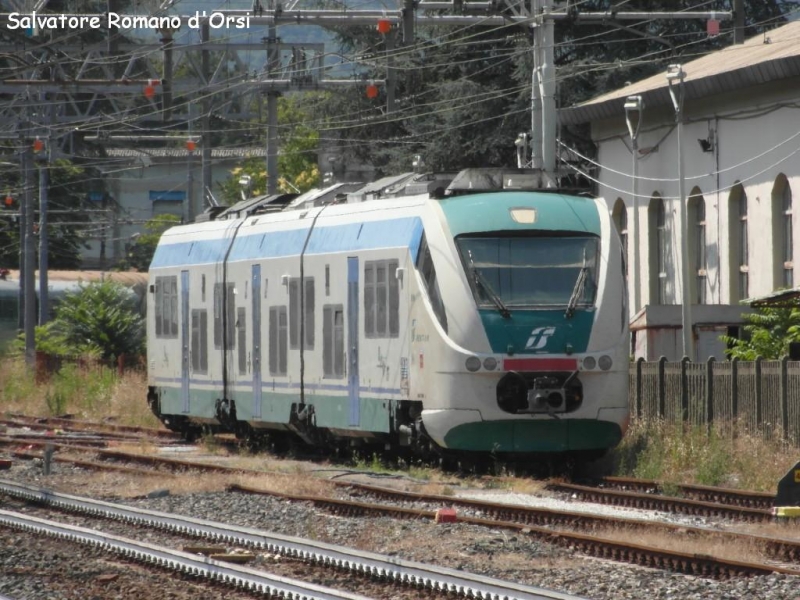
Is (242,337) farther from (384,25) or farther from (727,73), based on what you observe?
(727,73)

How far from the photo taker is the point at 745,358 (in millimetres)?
25234

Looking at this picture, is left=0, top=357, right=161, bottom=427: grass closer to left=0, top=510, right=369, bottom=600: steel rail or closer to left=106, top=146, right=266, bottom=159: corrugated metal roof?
left=106, top=146, right=266, bottom=159: corrugated metal roof

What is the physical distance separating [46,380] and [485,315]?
2608 centimetres

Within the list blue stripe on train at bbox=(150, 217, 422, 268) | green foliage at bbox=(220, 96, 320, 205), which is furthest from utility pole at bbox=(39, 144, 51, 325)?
green foliage at bbox=(220, 96, 320, 205)

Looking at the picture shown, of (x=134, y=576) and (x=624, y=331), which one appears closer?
(x=134, y=576)

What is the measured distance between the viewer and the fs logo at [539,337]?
17953 mm

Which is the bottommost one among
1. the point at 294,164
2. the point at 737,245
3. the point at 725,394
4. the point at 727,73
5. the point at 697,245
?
the point at 725,394

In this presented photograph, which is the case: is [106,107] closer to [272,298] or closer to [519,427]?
[272,298]

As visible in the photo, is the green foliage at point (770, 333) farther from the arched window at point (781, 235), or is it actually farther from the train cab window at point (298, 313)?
the train cab window at point (298, 313)

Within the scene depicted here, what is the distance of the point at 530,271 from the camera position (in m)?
18.2

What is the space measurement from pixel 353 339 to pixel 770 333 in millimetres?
7614

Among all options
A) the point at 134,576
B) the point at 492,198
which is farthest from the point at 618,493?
the point at 134,576

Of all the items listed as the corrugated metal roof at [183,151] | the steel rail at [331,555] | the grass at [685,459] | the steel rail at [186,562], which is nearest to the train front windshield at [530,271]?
the grass at [685,459]

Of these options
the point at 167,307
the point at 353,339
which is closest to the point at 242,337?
the point at 167,307
